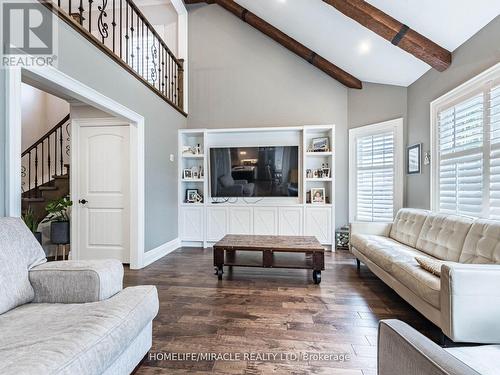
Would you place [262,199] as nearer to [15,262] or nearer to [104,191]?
[104,191]

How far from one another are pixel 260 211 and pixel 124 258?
7.37 feet

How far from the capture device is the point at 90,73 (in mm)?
2525

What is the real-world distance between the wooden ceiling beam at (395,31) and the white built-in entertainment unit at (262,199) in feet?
5.28

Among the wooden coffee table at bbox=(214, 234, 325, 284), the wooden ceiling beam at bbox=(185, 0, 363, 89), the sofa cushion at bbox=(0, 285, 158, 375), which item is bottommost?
the wooden coffee table at bbox=(214, 234, 325, 284)

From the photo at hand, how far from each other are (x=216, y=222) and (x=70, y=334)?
11.8 ft

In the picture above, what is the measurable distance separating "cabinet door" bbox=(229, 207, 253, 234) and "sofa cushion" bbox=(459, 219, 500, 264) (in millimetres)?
2995

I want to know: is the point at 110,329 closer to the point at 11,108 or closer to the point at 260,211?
the point at 11,108

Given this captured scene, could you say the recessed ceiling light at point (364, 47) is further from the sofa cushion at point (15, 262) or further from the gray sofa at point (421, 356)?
the sofa cushion at point (15, 262)

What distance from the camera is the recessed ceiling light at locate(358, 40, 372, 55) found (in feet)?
11.6

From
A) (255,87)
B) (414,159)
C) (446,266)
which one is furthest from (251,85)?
(446,266)

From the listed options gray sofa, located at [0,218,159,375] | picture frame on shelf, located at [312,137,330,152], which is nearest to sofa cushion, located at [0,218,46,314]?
gray sofa, located at [0,218,159,375]

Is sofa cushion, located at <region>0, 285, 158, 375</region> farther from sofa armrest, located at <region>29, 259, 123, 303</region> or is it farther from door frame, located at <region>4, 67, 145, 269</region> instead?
door frame, located at <region>4, 67, 145, 269</region>

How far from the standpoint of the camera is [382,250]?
8.86 ft

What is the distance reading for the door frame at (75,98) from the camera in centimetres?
178
